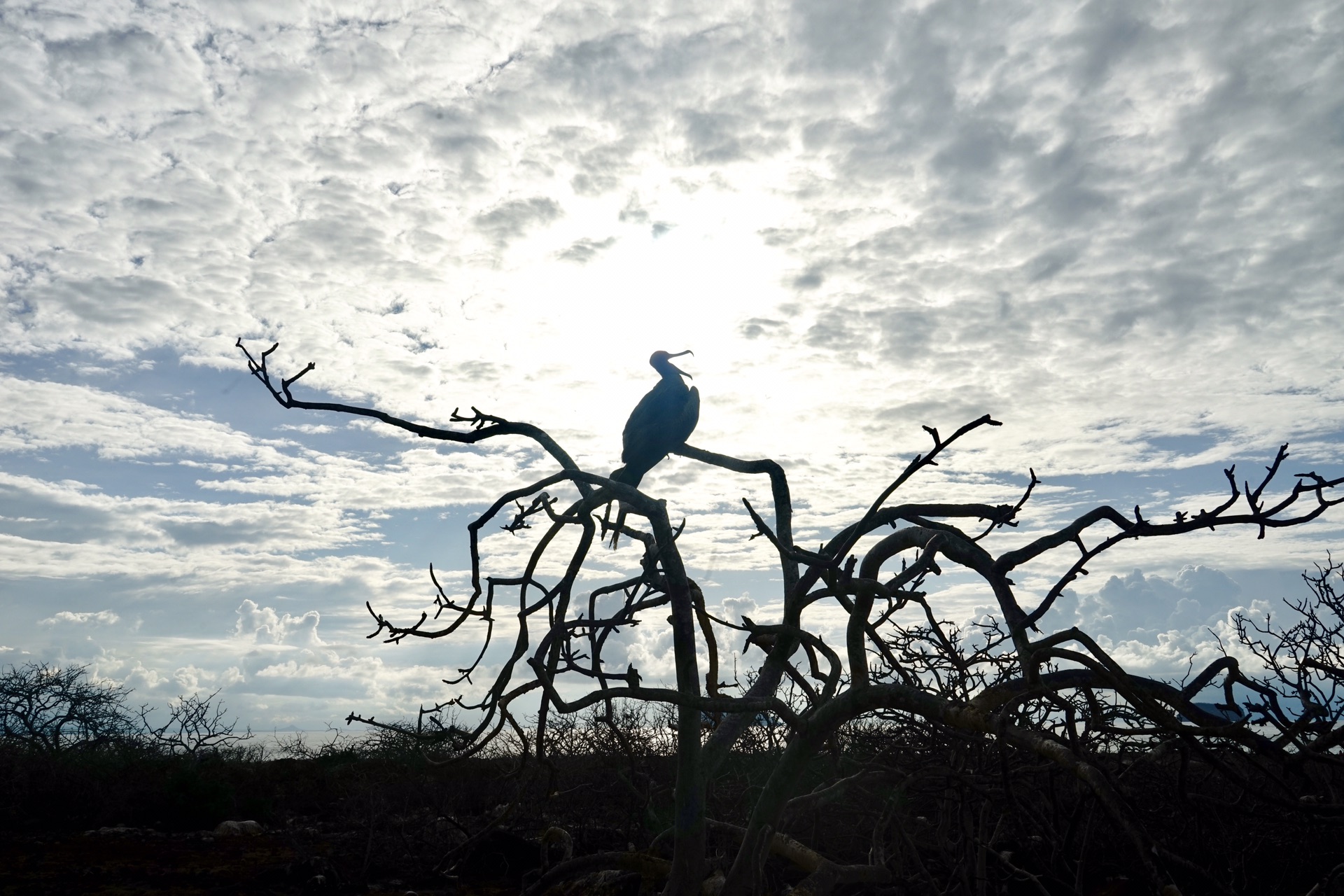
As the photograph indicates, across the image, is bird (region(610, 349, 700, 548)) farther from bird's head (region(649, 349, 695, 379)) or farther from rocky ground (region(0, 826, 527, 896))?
rocky ground (region(0, 826, 527, 896))

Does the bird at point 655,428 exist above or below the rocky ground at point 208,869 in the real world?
above

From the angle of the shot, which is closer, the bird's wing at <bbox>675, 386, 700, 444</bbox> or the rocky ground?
the bird's wing at <bbox>675, 386, 700, 444</bbox>

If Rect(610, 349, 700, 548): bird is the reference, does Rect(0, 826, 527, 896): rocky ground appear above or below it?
below

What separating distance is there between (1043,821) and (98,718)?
21.6 meters

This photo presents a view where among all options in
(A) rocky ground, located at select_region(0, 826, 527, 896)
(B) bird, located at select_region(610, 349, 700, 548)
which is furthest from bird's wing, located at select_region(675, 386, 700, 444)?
(A) rocky ground, located at select_region(0, 826, 527, 896)

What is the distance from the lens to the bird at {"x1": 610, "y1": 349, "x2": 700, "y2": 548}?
495 centimetres

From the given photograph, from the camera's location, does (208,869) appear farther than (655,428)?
Yes

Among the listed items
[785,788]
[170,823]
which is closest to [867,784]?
[785,788]

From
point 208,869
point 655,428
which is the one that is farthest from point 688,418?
point 208,869

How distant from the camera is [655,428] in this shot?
4945 millimetres

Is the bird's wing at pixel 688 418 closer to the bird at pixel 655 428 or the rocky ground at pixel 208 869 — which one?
the bird at pixel 655 428

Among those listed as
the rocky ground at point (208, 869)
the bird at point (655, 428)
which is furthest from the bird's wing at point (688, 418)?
the rocky ground at point (208, 869)

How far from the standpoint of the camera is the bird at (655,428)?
16.2 ft

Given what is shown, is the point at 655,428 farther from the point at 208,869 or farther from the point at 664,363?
the point at 208,869
